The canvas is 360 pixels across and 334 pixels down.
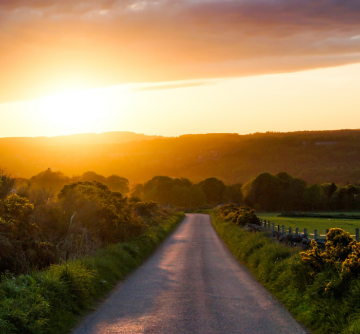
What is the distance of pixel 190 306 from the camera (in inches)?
359

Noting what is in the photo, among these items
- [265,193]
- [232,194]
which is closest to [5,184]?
[265,193]

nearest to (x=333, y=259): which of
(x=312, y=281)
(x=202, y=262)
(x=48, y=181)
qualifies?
(x=312, y=281)

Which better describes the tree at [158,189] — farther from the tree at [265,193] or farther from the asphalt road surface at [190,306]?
the asphalt road surface at [190,306]

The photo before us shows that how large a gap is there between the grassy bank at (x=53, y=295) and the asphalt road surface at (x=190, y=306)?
0.39 m

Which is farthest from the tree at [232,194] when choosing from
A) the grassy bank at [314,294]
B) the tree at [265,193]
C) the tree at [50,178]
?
the grassy bank at [314,294]

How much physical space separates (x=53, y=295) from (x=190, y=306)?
305cm

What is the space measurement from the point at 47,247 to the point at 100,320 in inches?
223

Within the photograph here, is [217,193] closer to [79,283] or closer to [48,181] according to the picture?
[48,181]

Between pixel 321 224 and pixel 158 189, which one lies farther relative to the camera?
pixel 158 189

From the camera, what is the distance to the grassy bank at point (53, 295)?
6.81 meters

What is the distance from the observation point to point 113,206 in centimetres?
2136

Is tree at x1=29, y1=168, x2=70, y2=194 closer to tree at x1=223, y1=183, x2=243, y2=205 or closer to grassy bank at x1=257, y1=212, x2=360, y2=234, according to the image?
grassy bank at x1=257, y1=212, x2=360, y2=234

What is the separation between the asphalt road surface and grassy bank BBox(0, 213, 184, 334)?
392 millimetres

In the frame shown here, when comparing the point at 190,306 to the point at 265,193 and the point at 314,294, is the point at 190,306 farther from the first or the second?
the point at 265,193
